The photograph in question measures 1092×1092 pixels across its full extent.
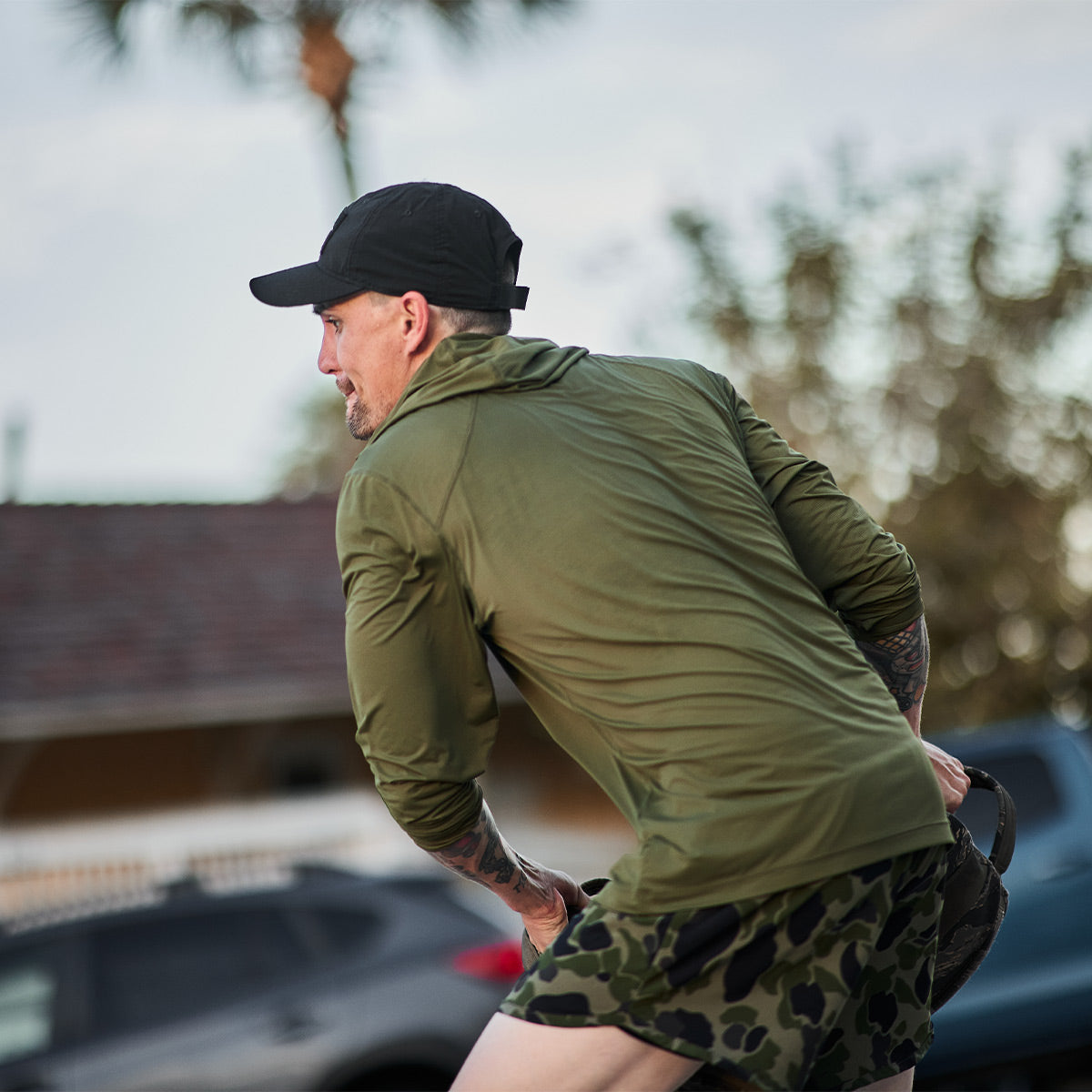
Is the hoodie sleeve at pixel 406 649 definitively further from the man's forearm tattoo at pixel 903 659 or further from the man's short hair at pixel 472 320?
the man's forearm tattoo at pixel 903 659

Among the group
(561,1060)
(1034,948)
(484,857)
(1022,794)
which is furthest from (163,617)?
(561,1060)

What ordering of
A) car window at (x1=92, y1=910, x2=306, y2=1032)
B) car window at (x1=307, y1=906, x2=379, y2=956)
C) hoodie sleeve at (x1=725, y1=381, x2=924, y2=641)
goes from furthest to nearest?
1. car window at (x1=307, y1=906, x2=379, y2=956)
2. car window at (x1=92, y1=910, x2=306, y2=1032)
3. hoodie sleeve at (x1=725, y1=381, x2=924, y2=641)

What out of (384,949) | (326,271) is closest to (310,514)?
(384,949)

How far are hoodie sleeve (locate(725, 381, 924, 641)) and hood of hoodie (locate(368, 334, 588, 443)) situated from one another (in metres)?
0.33

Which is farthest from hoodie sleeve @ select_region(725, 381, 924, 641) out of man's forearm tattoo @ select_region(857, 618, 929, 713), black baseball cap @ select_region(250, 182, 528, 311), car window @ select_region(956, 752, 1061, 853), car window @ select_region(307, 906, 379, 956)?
car window @ select_region(956, 752, 1061, 853)

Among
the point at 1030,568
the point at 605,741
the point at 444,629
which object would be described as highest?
the point at 444,629

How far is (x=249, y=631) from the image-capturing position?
Result: 44.0ft

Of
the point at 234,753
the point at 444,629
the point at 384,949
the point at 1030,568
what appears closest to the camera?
the point at 444,629

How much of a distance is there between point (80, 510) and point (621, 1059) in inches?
579

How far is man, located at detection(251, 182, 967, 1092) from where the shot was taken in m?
1.57

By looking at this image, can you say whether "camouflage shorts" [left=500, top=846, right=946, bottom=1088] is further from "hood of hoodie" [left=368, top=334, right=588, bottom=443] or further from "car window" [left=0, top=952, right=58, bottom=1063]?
"car window" [left=0, top=952, right=58, bottom=1063]

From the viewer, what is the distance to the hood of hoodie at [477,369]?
5.67ft

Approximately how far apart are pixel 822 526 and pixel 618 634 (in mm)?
489

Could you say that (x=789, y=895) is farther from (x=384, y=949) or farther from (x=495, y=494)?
(x=384, y=949)
